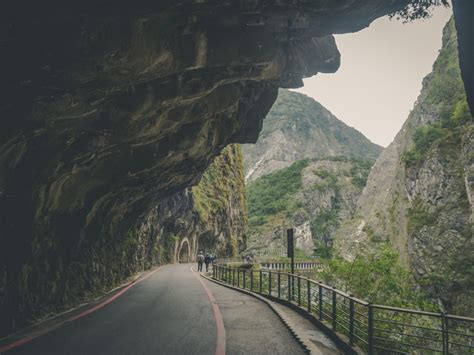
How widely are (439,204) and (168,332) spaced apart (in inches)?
1907

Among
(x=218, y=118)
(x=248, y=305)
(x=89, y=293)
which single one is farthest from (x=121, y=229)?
(x=248, y=305)

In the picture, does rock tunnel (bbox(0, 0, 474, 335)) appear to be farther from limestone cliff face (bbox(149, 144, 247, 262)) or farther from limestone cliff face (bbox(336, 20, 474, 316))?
limestone cliff face (bbox(149, 144, 247, 262))

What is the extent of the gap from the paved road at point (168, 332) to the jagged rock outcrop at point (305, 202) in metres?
113

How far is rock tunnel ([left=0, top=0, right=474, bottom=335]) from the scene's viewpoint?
21.3 ft

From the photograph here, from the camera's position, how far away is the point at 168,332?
338 inches

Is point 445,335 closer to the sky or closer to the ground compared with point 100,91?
closer to the ground

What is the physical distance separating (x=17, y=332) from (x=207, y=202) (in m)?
50.0

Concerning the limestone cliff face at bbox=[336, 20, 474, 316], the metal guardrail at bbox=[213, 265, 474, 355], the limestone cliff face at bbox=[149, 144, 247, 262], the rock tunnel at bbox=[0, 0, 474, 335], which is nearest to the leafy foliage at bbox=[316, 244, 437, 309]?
the limestone cliff face at bbox=[336, 20, 474, 316]

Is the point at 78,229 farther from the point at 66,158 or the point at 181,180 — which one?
the point at 181,180

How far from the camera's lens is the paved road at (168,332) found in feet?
23.3

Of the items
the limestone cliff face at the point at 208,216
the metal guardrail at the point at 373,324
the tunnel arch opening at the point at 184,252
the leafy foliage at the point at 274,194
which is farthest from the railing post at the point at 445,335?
the leafy foliage at the point at 274,194

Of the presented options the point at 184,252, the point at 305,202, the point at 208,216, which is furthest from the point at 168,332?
the point at 305,202

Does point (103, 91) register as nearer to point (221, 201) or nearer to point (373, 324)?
point (373, 324)

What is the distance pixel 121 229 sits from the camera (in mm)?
23266
